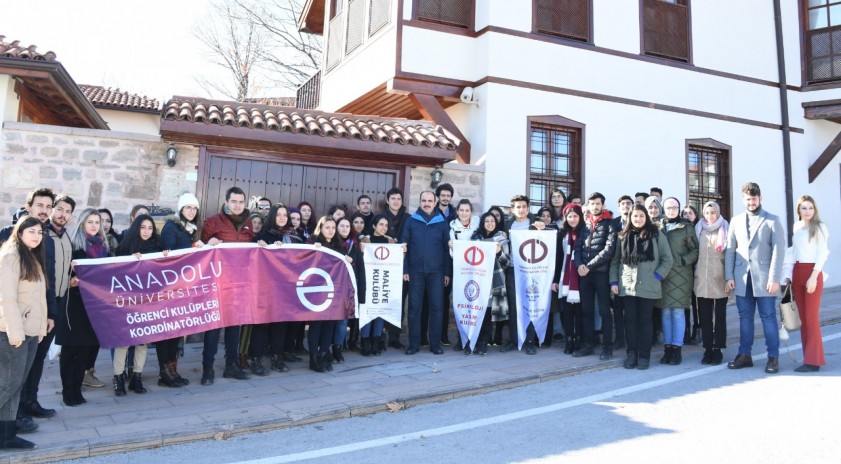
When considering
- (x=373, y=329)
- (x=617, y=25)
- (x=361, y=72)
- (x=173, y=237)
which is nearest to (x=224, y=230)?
(x=173, y=237)

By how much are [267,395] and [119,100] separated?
50.3 ft

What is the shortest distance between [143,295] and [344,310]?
83.8 inches

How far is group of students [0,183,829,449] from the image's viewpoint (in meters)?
5.44

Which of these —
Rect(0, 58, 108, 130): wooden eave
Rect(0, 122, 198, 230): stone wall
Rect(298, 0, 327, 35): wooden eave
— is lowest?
Rect(0, 122, 198, 230): stone wall

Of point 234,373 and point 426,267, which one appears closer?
point 234,373

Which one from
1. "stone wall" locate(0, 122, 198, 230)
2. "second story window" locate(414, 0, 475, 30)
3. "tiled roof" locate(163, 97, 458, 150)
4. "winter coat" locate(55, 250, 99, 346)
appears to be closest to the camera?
"winter coat" locate(55, 250, 99, 346)

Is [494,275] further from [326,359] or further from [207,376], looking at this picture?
[207,376]

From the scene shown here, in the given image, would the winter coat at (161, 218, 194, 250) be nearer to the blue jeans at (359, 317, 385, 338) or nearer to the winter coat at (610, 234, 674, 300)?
the blue jeans at (359, 317, 385, 338)

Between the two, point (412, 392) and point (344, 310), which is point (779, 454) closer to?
point (412, 392)

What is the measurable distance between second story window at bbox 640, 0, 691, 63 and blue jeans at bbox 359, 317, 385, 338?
25.7 feet

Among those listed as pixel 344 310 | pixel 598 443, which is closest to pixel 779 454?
pixel 598 443

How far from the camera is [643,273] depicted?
6828 millimetres

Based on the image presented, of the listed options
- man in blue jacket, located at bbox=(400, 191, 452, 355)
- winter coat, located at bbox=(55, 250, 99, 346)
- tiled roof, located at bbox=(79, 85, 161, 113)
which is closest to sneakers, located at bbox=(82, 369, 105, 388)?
winter coat, located at bbox=(55, 250, 99, 346)

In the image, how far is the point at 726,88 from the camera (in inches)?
483
